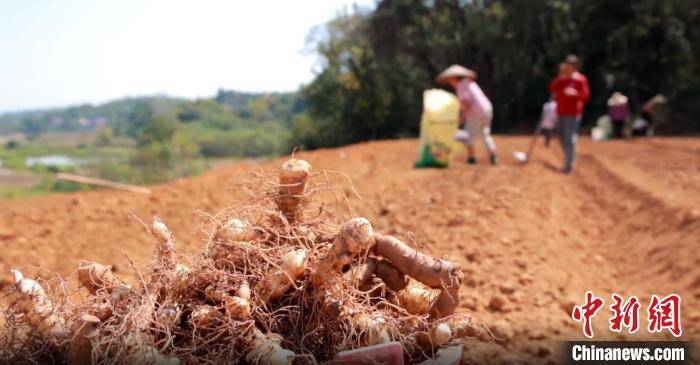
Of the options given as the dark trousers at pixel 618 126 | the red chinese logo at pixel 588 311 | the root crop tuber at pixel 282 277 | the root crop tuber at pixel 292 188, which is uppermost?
the root crop tuber at pixel 292 188

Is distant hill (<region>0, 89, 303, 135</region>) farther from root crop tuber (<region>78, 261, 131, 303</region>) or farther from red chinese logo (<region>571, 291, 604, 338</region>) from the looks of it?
root crop tuber (<region>78, 261, 131, 303</region>)

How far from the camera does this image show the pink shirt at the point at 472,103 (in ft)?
31.7

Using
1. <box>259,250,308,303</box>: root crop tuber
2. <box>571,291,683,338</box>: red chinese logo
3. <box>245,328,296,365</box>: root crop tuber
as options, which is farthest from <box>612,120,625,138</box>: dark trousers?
<box>245,328,296,365</box>: root crop tuber

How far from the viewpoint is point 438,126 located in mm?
9133

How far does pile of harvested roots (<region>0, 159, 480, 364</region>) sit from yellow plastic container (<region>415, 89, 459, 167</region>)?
612 cm

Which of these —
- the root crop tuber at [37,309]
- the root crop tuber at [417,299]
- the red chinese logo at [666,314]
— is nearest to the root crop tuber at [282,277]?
the root crop tuber at [417,299]

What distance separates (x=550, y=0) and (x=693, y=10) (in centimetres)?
505

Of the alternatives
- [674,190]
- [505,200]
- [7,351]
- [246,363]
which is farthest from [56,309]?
[674,190]

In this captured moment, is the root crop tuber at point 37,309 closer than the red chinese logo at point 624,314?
Yes

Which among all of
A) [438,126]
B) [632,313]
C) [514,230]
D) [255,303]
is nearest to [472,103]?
[438,126]

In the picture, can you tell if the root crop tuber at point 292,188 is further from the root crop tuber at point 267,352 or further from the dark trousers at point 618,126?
the dark trousers at point 618,126

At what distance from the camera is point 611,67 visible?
24750 millimetres

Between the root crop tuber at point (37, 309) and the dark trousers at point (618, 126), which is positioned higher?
the root crop tuber at point (37, 309)

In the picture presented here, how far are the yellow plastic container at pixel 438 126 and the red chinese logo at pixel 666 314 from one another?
4.79 metres
